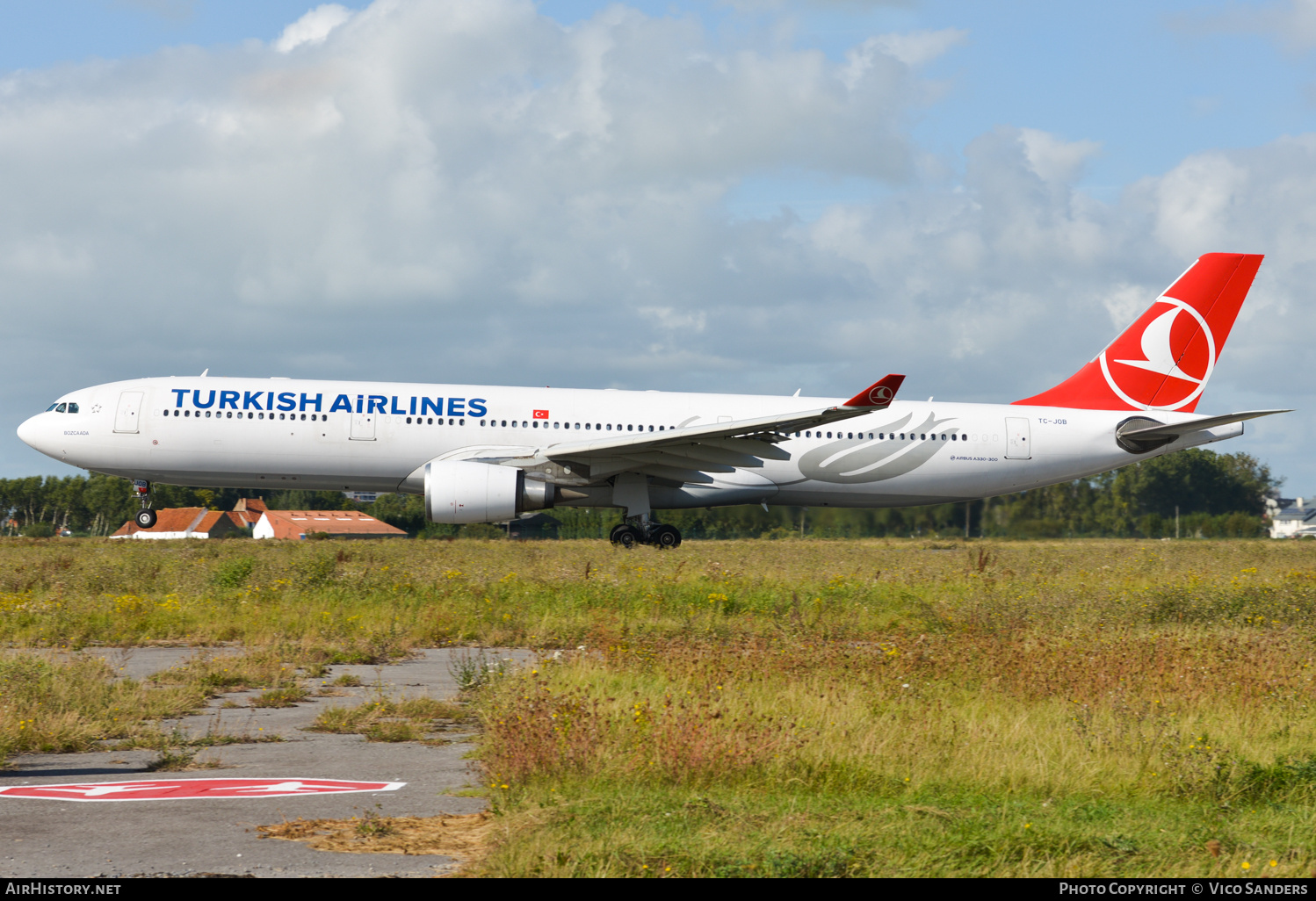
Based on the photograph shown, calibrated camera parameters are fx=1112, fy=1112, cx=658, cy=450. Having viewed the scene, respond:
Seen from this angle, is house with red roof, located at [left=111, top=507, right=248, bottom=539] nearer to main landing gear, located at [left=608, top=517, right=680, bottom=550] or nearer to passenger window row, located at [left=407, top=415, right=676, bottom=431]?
passenger window row, located at [left=407, top=415, right=676, bottom=431]

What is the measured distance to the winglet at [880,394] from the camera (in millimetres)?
20438

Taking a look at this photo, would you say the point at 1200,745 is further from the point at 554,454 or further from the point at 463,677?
the point at 554,454

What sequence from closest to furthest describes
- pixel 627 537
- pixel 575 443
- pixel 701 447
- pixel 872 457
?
1. pixel 701 447
2. pixel 575 443
3. pixel 627 537
4. pixel 872 457

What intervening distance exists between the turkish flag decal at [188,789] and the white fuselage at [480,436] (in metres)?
17.5

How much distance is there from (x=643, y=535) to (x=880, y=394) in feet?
20.9

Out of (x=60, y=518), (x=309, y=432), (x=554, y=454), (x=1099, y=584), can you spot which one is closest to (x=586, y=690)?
(x=1099, y=584)

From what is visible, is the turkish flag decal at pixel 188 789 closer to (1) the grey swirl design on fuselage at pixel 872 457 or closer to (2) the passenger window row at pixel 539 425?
(2) the passenger window row at pixel 539 425

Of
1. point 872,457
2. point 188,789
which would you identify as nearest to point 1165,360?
point 872,457

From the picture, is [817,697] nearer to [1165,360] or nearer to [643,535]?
[643,535]

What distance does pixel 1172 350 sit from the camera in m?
27.5

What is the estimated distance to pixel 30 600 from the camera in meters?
14.1

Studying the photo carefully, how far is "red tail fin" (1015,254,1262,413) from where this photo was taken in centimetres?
2739

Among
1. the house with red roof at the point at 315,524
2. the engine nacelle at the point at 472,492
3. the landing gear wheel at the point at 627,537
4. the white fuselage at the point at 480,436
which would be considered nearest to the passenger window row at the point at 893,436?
the white fuselage at the point at 480,436

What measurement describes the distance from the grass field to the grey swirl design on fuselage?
664 cm
